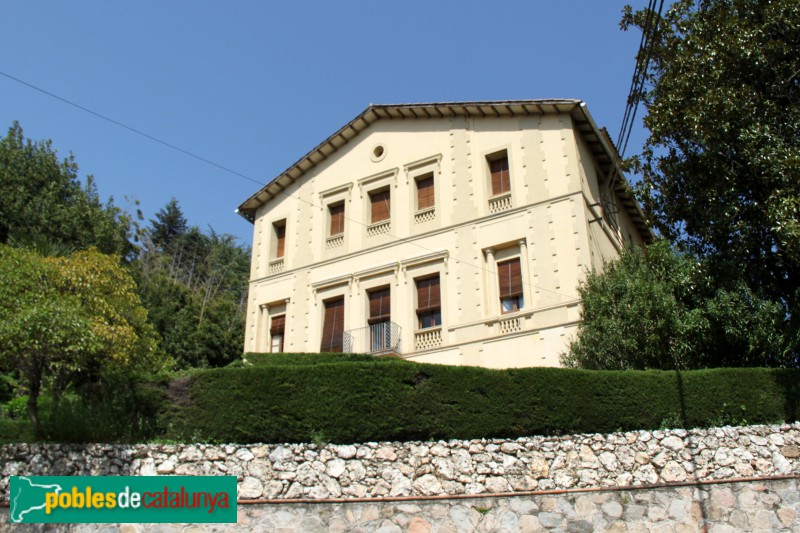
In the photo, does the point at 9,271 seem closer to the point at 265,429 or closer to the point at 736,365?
the point at 265,429

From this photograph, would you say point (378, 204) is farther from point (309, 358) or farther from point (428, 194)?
point (309, 358)

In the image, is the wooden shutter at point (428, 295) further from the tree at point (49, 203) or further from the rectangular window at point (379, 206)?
the tree at point (49, 203)

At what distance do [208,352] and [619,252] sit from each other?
Answer: 20.1m

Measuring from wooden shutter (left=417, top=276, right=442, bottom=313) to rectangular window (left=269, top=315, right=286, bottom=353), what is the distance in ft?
18.6

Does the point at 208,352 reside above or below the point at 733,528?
above

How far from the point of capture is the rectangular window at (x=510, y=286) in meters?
20.5

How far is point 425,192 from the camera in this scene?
2391 centimetres

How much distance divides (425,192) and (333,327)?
18.5ft

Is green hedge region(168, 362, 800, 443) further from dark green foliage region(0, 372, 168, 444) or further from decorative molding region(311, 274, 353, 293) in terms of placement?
decorative molding region(311, 274, 353, 293)

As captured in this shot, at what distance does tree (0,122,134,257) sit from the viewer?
30766mm

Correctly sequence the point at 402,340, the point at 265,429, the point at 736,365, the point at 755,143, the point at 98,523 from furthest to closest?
the point at 402,340, the point at 736,365, the point at 755,143, the point at 265,429, the point at 98,523

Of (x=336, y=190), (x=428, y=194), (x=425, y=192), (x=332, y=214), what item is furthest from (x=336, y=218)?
(x=428, y=194)

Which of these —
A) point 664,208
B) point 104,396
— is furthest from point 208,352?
point 664,208

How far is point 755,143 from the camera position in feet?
49.6
